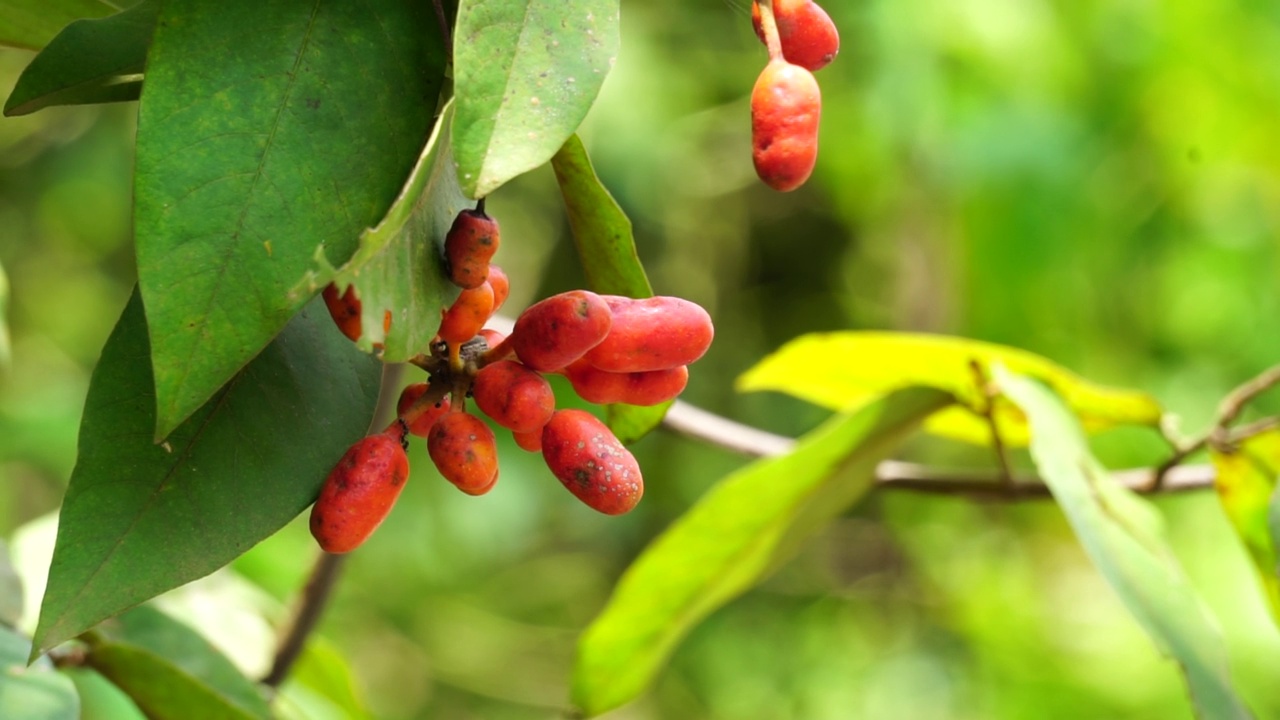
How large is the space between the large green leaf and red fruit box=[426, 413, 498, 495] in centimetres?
10

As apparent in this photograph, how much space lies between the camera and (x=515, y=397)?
1.48 feet

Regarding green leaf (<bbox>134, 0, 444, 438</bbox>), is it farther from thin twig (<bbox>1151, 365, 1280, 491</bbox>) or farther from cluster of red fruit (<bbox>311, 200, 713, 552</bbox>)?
thin twig (<bbox>1151, 365, 1280, 491</bbox>)

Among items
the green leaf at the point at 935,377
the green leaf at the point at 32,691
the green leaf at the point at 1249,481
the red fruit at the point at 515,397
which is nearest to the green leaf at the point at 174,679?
the green leaf at the point at 32,691

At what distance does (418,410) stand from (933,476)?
0.70m

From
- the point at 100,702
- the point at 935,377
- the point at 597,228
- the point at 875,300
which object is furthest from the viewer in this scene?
the point at 875,300

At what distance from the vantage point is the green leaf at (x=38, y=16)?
582 mm

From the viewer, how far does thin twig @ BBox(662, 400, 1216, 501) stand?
1035mm

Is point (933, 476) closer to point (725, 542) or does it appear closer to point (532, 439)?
point (725, 542)

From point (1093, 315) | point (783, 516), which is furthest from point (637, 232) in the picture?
point (783, 516)

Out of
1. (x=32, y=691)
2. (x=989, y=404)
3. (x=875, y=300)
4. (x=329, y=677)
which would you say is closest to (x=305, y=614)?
(x=329, y=677)

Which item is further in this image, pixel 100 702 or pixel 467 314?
pixel 100 702

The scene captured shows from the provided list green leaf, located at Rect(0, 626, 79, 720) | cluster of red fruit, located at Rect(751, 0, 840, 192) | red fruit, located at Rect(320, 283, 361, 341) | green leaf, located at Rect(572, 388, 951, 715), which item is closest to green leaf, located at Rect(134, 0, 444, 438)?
red fruit, located at Rect(320, 283, 361, 341)

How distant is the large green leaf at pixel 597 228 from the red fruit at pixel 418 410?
95mm

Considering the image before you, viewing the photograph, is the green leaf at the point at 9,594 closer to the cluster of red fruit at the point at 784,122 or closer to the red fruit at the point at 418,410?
the red fruit at the point at 418,410
